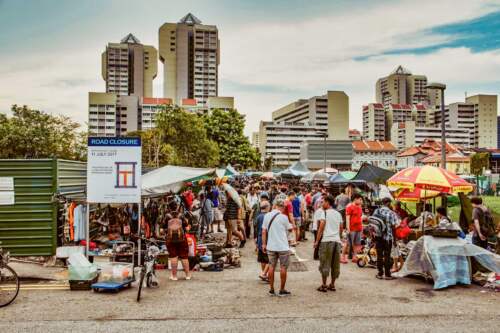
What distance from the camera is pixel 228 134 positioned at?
61.2m

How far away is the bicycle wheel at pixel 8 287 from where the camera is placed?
27.2 feet

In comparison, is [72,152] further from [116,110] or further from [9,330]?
[116,110]

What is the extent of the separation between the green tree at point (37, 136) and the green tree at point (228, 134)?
16509mm

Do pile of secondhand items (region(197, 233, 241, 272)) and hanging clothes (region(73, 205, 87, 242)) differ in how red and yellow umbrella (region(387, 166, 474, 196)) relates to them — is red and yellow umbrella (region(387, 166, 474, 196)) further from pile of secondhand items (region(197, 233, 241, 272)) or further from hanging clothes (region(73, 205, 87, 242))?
hanging clothes (region(73, 205, 87, 242))

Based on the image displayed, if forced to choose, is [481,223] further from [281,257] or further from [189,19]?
[189,19]

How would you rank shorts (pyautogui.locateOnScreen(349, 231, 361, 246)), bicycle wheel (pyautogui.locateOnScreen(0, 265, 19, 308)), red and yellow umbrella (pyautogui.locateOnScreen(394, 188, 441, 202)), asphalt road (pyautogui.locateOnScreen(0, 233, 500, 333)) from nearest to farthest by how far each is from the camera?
asphalt road (pyautogui.locateOnScreen(0, 233, 500, 333)) → bicycle wheel (pyautogui.locateOnScreen(0, 265, 19, 308)) → shorts (pyautogui.locateOnScreen(349, 231, 361, 246)) → red and yellow umbrella (pyautogui.locateOnScreen(394, 188, 441, 202))

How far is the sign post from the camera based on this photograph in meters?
10.8

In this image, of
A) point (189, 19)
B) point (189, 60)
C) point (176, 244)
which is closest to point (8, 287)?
point (176, 244)

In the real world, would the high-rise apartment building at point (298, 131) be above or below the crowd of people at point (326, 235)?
above

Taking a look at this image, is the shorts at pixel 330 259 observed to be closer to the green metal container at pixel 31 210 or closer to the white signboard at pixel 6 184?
the green metal container at pixel 31 210

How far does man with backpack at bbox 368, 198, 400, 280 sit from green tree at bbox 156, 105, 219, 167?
3238cm

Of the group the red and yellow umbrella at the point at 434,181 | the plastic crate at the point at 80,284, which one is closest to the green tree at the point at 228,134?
the red and yellow umbrella at the point at 434,181

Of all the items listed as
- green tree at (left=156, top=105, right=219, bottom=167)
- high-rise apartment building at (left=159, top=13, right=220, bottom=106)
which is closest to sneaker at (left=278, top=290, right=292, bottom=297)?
green tree at (left=156, top=105, right=219, bottom=167)

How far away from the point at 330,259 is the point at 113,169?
506 centimetres
